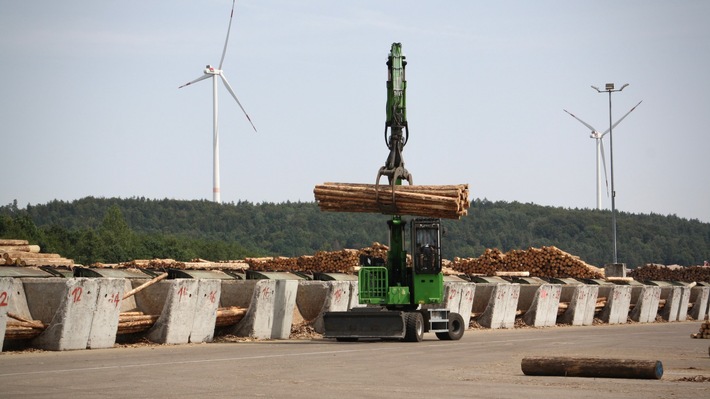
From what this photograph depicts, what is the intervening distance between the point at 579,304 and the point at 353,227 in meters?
99.2

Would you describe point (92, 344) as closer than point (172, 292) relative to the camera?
Yes

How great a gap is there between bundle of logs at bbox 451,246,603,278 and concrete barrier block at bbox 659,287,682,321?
3.24 meters

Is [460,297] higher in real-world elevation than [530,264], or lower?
lower

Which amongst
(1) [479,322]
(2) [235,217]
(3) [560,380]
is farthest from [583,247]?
(3) [560,380]

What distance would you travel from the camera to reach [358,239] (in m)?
135

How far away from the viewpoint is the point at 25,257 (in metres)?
31.1

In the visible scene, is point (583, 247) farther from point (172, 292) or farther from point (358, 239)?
point (172, 292)

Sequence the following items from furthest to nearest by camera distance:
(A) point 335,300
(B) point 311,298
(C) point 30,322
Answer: (B) point 311,298, (A) point 335,300, (C) point 30,322

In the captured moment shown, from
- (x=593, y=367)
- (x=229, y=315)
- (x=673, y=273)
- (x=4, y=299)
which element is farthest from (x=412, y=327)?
(x=673, y=273)

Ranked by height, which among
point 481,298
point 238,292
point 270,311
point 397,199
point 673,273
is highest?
point 397,199

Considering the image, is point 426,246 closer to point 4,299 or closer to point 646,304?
point 4,299

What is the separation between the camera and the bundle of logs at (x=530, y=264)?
49500mm

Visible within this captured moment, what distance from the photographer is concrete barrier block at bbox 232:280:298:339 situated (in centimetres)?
2545

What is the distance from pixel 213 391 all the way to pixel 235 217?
4915 inches
